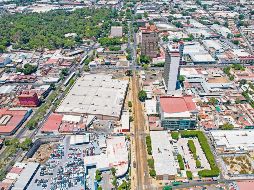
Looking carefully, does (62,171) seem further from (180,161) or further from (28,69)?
(28,69)

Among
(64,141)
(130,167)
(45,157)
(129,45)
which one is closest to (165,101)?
(130,167)

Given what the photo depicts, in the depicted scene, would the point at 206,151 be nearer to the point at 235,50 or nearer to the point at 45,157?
the point at 45,157

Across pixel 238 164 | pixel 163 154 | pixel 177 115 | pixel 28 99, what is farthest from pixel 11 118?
pixel 238 164

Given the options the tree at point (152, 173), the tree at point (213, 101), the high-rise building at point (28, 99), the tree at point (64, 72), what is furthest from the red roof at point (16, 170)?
the tree at point (213, 101)

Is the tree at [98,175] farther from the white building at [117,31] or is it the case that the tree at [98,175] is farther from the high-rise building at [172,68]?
the white building at [117,31]

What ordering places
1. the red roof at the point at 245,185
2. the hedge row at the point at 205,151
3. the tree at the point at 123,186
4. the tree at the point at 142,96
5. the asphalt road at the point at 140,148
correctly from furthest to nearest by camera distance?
the tree at the point at 142,96 → the hedge row at the point at 205,151 → the asphalt road at the point at 140,148 → the tree at the point at 123,186 → the red roof at the point at 245,185

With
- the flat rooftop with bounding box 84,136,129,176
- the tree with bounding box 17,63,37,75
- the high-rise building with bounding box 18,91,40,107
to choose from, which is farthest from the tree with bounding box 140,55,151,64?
the flat rooftop with bounding box 84,136,129,176
